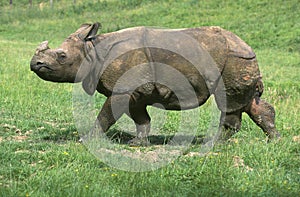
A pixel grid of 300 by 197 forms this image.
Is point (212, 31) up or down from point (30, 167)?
up

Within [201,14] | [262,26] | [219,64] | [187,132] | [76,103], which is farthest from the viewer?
[201,14]

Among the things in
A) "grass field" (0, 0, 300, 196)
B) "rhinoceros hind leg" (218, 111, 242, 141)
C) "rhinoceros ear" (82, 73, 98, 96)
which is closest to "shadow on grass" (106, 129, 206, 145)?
"rhinoceros hind leg" (218, 111, 242, 141)

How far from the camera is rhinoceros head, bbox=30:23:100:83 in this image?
256 inches

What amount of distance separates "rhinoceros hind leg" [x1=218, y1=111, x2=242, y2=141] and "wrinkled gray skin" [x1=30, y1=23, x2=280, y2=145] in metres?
0.08

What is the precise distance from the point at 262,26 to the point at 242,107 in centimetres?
1637

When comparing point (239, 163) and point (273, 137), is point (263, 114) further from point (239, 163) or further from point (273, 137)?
point (239, 163)

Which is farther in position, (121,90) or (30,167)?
(121,90)

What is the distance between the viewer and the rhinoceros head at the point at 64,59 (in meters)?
6.50

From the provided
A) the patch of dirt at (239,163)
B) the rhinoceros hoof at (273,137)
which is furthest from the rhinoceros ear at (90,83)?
the rhinoceros hoof at (273,137)

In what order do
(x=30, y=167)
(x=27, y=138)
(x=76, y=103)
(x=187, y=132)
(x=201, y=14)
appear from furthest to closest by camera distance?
1. (x=201, y=14)
2. (x=76, y=103)
3. (x=187, y=132)
4. (x=27, y=138)
5. (x=30, y=167)

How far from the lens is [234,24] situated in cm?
2334

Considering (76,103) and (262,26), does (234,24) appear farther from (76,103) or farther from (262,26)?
(76,103)

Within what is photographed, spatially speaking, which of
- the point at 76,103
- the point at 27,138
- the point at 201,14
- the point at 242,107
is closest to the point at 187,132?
the point at 242,107

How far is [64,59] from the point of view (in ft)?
21.4
